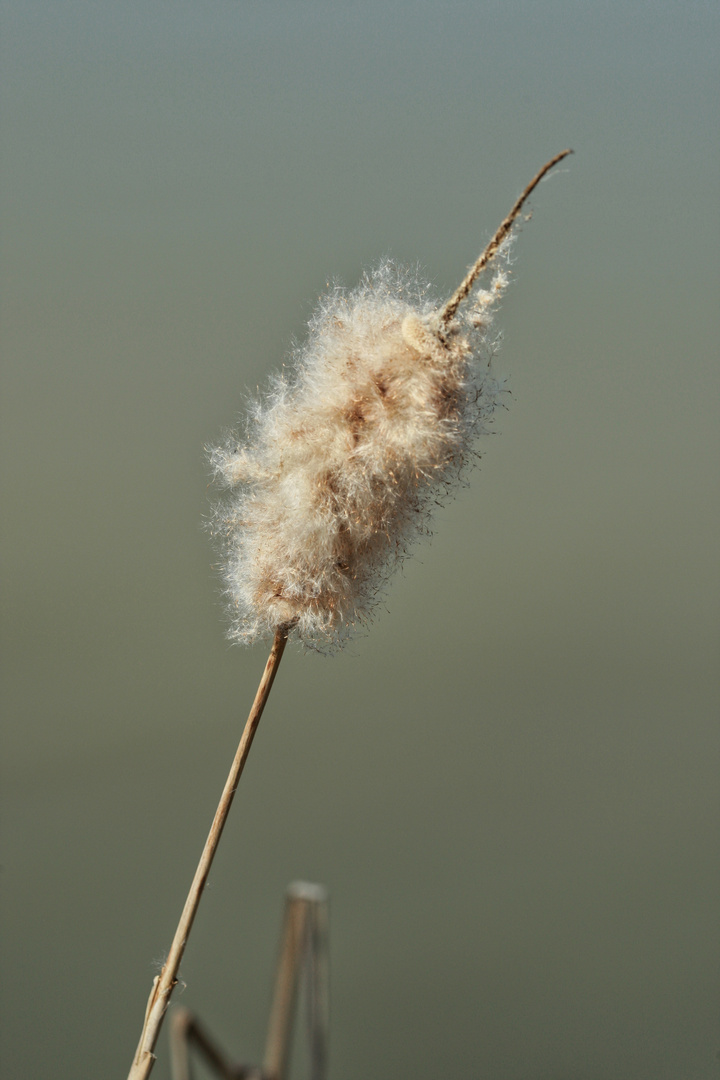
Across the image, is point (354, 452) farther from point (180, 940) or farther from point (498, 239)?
point (180, 940)

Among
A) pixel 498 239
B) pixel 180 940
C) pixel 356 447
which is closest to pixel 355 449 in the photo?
pixel 356 447

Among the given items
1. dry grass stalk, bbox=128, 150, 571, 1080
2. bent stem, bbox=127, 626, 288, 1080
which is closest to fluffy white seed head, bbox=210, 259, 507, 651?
dry grass stalk, bbox=128, 150, 571, 1080

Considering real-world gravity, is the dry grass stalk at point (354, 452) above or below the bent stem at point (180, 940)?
above

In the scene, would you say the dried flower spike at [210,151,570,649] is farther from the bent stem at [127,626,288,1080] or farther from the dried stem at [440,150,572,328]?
the bent stem at [127,626,288,1080]

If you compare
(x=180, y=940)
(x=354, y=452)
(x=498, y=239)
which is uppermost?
(x=498, y=239)

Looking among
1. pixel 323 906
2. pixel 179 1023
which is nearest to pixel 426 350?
pixel 323 906

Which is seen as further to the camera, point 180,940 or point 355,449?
point 355,449

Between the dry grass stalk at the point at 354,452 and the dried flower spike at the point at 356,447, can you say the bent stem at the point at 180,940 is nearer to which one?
the dry grass stalk at the point at 354,452

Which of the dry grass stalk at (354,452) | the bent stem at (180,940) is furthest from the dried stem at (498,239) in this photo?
the bent stem at (180,940)

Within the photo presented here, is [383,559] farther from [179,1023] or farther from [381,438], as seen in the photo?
[179,1023]
